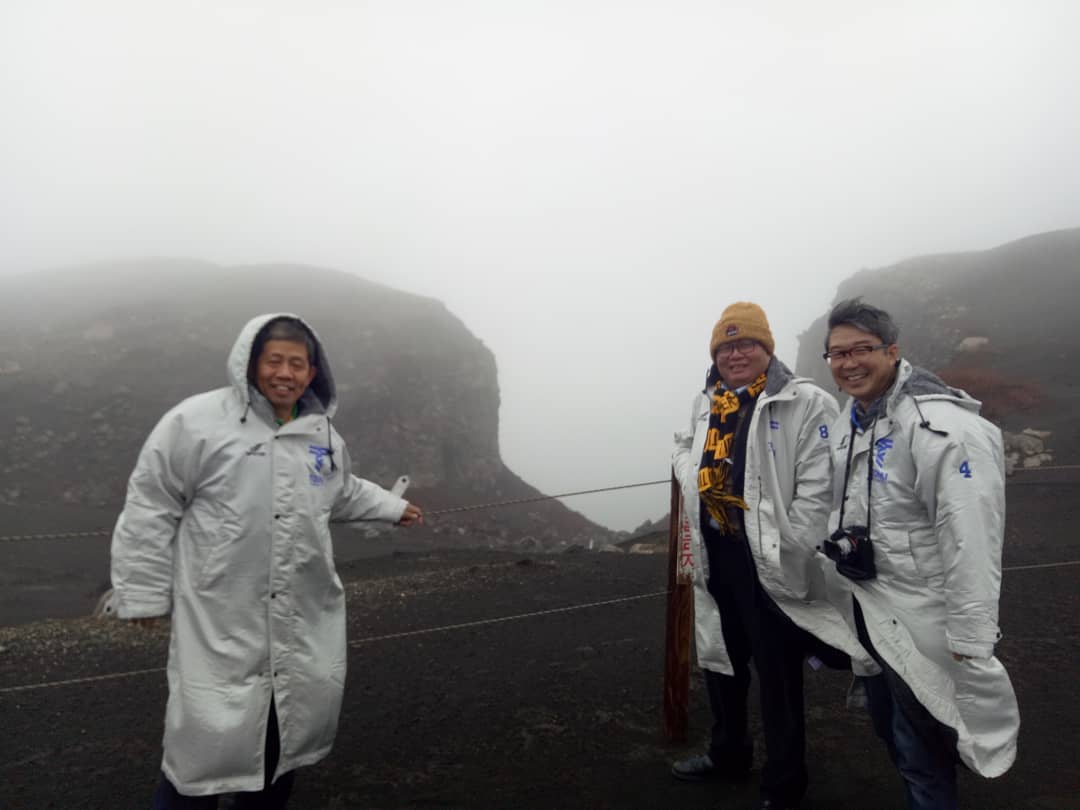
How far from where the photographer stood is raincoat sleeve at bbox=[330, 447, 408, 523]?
12.4ft

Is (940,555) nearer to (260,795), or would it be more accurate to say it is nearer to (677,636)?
(677,636)


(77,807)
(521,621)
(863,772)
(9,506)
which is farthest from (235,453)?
(9,506)

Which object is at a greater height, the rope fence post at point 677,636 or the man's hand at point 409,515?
the man's hand at point 409,515

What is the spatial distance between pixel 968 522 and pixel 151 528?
134 inches

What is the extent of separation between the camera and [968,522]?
115 inches

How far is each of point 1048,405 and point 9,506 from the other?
3300cm

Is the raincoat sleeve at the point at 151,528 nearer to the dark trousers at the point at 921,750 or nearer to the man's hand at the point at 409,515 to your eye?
the man's hand at the point at 409,515

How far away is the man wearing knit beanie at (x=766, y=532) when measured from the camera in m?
3.73

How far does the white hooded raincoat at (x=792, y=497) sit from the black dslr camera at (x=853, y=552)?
0.21 metres

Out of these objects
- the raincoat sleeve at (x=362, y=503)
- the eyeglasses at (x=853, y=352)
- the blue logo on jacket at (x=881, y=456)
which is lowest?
the raincoat sleeve at (x=362, y=503)

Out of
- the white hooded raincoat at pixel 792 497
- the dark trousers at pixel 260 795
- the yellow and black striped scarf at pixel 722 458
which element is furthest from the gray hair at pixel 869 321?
the dark trousers at pixel 260 795

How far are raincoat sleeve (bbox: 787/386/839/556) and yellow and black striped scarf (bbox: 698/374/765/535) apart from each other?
0.29 meters

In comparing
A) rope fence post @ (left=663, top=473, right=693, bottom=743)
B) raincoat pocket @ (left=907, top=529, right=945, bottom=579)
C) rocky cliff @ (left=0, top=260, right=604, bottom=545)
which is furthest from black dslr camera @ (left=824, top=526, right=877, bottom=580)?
rocky cliff @ (left=0, top=260, right=604, bottom=545)

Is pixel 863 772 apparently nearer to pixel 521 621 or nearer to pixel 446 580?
pixel 521 621
